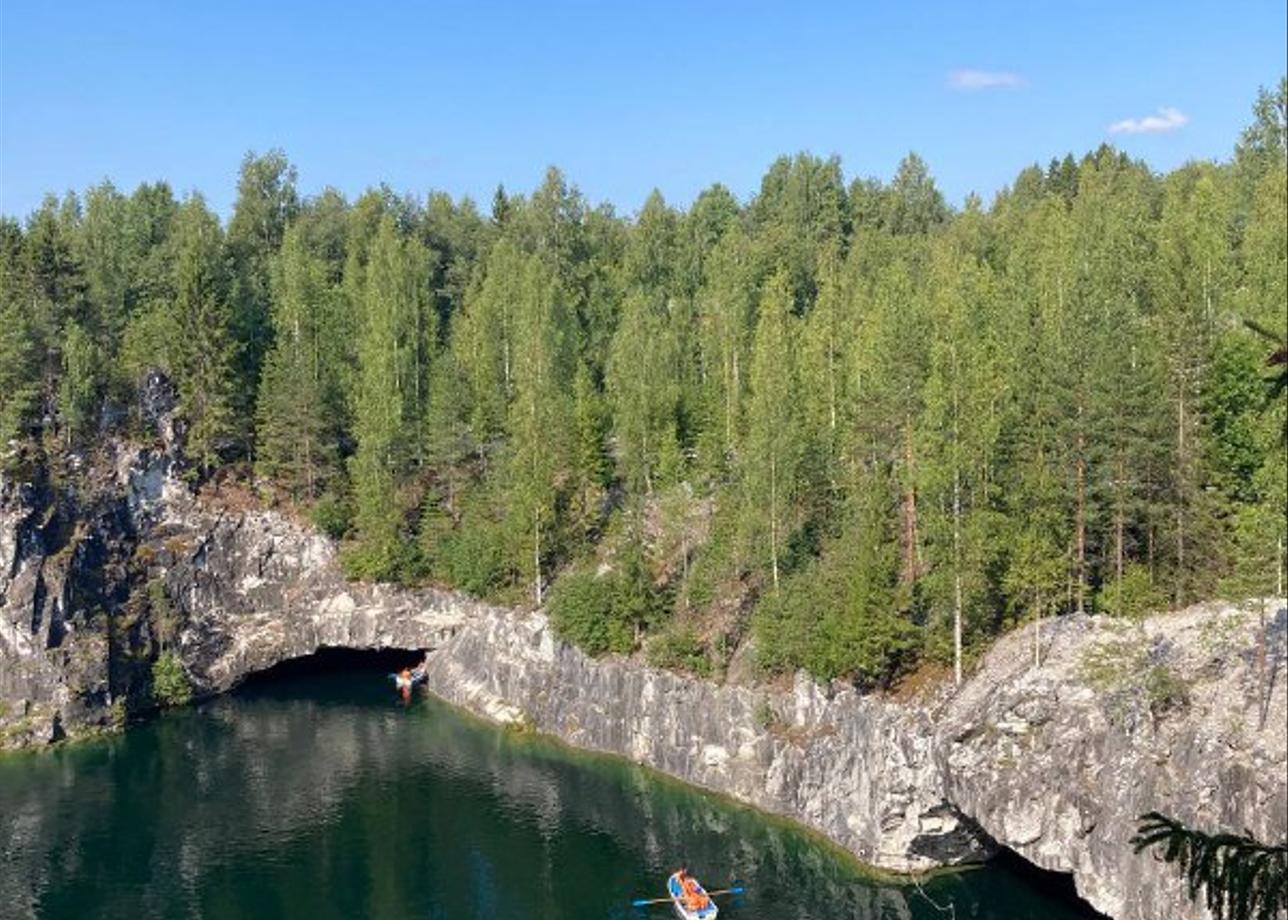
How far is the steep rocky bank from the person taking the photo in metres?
41.5

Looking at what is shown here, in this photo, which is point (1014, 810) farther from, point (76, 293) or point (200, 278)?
point (76, 293)

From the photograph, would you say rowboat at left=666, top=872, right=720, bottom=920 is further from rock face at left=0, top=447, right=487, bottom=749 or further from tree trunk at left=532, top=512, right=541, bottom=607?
rock face at left=0, top=447, right=487, bottom=749

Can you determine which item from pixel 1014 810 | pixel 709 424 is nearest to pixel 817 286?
pixel 709 424

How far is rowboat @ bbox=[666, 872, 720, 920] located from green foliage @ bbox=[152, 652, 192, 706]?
43.2 meters

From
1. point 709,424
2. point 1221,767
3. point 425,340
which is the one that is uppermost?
point 425,340

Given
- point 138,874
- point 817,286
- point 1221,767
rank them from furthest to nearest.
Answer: point 817,286, point 138,874, point 1221,767

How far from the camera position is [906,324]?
55.5 meters

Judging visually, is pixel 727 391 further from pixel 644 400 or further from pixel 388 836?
pixel 388 836

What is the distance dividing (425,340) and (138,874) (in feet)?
168

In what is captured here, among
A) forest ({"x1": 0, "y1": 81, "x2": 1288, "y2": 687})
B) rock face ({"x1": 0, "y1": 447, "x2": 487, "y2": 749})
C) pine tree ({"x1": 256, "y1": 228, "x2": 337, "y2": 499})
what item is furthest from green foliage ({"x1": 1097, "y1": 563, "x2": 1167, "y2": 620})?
pine tree ({"x1": 256, "y1": 228, "x2": 337, "y2": 499})

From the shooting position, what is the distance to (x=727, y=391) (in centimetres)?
8344

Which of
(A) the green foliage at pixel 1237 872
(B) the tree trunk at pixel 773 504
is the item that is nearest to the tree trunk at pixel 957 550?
(B) the tree trunk at pixel 773 504

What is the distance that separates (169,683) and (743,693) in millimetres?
41113

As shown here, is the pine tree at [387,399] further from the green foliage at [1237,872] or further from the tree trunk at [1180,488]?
the green foliage at [1237,872]
